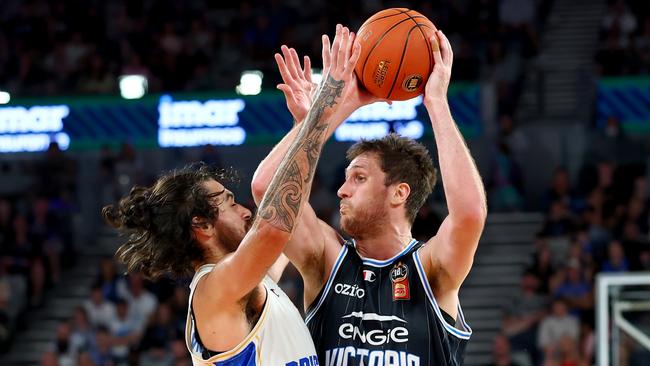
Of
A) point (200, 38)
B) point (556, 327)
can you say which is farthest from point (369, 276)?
point (200, 38)

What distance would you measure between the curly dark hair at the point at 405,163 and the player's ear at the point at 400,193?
0.06ft

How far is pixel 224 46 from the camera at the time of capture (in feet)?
52.2

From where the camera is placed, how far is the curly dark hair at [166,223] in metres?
4.34

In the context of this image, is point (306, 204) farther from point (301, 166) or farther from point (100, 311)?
point (100, 311)

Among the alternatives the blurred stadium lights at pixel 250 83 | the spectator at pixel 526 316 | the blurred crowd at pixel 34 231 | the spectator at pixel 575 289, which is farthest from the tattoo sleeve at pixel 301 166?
the blurred stadium lights at pixel 250 83

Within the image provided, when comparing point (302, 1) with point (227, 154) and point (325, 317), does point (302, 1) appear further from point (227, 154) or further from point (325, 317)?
point (325, 317)

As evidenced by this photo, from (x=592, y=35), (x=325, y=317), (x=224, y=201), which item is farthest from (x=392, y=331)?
(x=592, y=35)

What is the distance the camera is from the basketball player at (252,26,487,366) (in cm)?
420

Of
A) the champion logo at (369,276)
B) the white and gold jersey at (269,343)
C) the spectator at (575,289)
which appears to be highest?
the spectator at (575,289)

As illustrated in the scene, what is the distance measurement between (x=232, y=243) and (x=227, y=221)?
92 millimetres

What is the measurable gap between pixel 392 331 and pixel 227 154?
33.3ft

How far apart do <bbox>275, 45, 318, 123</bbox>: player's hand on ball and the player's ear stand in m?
0.50

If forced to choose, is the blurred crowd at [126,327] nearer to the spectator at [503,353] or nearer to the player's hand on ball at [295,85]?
the spectator at [503,353]

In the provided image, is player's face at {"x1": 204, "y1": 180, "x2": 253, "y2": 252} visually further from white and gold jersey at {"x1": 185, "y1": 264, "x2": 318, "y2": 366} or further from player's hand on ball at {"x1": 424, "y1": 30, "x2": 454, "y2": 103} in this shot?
player's hand on ball at {"x1": 424, "y1": 30, "x2": 454, "y2": 103}
